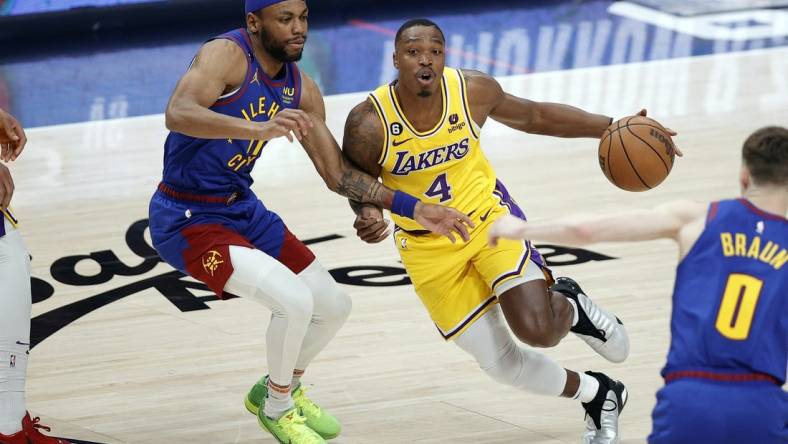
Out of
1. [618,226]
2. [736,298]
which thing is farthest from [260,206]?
[736,298]

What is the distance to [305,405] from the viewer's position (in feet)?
19.3

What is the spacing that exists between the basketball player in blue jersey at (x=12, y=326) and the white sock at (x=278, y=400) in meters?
1.01

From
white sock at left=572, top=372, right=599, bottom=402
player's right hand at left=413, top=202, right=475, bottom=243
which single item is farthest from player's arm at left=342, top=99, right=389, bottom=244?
white sock at left=572, top=372, right=599, bottom=402

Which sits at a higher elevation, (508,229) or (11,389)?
(508,229)

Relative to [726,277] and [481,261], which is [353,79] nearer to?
[481,261]

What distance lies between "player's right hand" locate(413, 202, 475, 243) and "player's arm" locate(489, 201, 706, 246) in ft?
4.13

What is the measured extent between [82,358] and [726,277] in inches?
169

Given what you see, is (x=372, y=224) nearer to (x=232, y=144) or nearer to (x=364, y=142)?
(x=364, y=142)

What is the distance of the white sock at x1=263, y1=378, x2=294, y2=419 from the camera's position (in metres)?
5.65

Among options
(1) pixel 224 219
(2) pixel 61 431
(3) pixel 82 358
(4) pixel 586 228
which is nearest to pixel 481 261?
(1) pixel 224 219

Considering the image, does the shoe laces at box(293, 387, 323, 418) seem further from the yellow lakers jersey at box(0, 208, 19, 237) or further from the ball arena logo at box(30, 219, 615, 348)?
the ball arena logo at box(30, 219, 615, 348)

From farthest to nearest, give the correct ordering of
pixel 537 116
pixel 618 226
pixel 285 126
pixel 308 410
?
pixel 537 116 < pixel 308 410 < pixel 285 126 < pixel 618 226

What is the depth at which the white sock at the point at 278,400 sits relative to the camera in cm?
565

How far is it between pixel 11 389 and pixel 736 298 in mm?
2976
